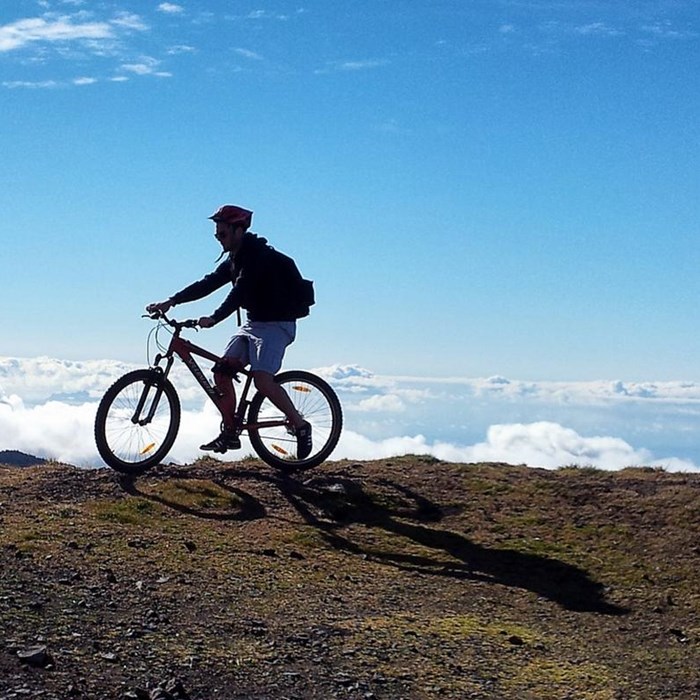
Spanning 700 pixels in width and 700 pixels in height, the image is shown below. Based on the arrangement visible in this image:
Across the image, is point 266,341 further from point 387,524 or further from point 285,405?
point 387,524

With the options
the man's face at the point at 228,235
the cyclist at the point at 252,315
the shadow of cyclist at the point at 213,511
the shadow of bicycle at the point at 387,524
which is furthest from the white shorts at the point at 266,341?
the shadow of cyclist at the point at 213,511

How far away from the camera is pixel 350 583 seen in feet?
31.3

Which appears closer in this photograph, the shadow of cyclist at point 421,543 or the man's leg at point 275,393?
the shadow of cyclist at point 421,543

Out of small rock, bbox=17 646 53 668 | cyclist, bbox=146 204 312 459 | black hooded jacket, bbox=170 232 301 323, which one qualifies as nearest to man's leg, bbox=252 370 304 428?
cyclist, bbox=146 204 312 459

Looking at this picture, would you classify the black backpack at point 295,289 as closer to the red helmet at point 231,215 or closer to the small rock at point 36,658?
the red helmet at point 231,215

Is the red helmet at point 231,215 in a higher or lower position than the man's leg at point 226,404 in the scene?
higher

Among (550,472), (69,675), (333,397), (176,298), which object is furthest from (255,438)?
(69,675)

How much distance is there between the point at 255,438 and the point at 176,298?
2141 millimetres

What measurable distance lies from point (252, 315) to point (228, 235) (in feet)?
3.53

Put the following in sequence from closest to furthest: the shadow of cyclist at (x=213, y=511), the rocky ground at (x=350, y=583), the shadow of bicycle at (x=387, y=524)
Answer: the rocky ground at (x=350, y=583) < the shadow of bicycle at (x=387, y=524) < the shadow of cyclist at (x=213, y=511)

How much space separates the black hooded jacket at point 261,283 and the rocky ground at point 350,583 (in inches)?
83.4

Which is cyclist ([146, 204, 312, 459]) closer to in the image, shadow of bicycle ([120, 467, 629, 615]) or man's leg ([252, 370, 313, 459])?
man's leg ([252, 370, 313, 459])

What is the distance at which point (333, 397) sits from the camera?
14.0 metres

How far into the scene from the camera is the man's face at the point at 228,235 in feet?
43.4
